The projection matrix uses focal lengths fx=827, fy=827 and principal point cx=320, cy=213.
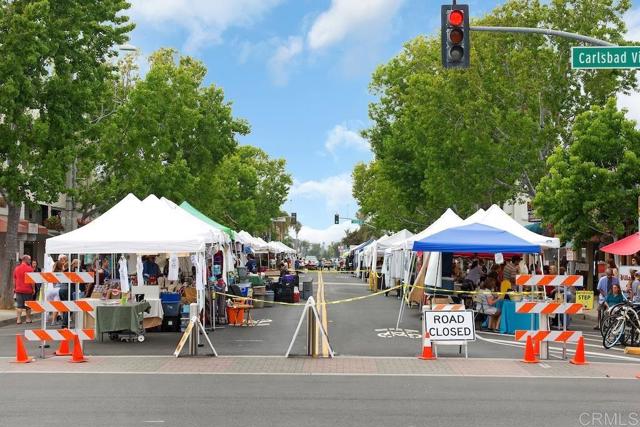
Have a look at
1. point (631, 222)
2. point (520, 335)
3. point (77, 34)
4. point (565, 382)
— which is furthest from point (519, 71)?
point (565, 382)

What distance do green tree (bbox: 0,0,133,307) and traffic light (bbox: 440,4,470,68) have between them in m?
16.5

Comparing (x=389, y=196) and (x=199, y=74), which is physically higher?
(x=199, y=74)

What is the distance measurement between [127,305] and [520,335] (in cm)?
801

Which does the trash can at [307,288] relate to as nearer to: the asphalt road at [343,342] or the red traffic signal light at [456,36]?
the asphalt road at [343,342]

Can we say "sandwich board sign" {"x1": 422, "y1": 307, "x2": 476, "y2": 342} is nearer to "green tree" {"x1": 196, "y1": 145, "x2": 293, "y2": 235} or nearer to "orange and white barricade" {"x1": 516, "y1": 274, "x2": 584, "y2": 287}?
"orange and white barricade" {"x1": 516, "y1": 274, "x2": 584, "y2": 287}

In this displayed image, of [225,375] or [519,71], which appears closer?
[225,375]

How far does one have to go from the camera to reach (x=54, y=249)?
17.7m

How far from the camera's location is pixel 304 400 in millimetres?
10258

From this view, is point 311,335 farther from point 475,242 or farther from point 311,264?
point 311,264

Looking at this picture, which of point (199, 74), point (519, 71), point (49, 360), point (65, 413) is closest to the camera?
point (65, 413)

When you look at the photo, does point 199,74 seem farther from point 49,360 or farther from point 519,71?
point 49,360

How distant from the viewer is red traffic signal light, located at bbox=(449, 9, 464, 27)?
14328 millimetres

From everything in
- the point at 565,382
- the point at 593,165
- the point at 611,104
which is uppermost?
the point at 611,104

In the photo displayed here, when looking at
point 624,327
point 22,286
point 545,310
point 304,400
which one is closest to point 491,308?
point 624,327
